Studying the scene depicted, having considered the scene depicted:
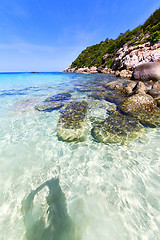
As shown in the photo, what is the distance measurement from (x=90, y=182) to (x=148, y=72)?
16.3 m

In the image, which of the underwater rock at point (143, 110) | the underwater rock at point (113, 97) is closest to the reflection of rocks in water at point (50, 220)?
the underwater rock at point (143, 110)

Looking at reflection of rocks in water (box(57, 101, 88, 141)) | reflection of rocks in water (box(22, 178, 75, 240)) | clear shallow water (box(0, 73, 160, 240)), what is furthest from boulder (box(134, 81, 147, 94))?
reflection of rocks in water (box(22, 178, 75, 240))

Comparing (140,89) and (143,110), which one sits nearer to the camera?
(143,110)

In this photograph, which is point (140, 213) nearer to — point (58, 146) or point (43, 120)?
point (58, 146)

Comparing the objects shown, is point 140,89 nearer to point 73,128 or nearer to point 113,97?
point 113,97

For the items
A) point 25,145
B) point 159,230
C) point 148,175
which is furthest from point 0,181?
point 148,175

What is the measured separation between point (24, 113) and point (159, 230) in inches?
255

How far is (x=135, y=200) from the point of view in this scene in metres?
1.94

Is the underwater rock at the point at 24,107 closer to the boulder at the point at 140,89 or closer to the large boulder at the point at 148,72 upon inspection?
the boulder at the point at 140,89

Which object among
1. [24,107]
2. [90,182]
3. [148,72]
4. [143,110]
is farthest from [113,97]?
[148,72]

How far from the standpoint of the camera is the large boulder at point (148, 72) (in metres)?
12.8

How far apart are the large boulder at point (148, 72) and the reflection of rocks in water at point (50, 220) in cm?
1618

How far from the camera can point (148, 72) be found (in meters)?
13.6

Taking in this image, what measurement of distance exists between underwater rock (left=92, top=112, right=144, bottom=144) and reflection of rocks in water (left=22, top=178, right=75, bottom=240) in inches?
81.7
